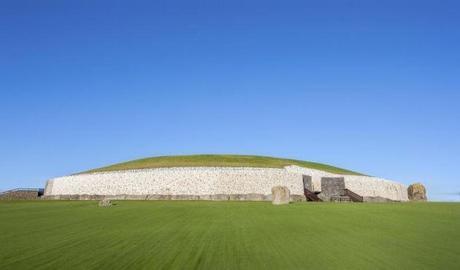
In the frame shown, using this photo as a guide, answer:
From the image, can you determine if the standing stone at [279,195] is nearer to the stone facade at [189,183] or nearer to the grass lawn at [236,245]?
the grass lawn at [236,245]

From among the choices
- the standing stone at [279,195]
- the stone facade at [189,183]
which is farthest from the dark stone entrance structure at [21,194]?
the standing stone at [279,195]

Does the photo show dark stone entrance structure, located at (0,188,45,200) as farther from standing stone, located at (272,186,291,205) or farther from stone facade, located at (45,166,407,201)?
standing stone, located at (272,186,291,205)

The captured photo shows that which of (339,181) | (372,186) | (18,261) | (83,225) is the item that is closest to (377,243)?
(18,261)

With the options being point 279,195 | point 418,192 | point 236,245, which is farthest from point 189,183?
point 236,245

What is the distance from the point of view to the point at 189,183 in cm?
4722

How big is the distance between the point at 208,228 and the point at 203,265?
5745 mm

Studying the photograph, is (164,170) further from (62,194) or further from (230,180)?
(62,194)

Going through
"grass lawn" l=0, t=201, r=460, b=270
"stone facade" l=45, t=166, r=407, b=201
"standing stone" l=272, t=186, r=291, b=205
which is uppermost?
"stone facade" l=45, t=166, r=407, b=201

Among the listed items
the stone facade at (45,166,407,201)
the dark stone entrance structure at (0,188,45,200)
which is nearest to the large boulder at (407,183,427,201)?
the stone facade at (45,166,407,201)

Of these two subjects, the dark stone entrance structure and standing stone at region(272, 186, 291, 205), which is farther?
the dark stone entrance structure

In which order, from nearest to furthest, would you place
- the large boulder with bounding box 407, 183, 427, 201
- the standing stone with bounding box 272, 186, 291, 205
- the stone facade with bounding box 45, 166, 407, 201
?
the standing stone with bounding box 272, 186, 291, 205 < the stone facade with bounding box 45, 166, 407, 201 < the large boulder with bounding box 407, 183, 427, 201

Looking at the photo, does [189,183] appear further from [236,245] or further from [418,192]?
[236,245]

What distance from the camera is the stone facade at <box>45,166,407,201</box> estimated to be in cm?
4656

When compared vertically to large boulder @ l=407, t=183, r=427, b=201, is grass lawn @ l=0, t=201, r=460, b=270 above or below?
below
